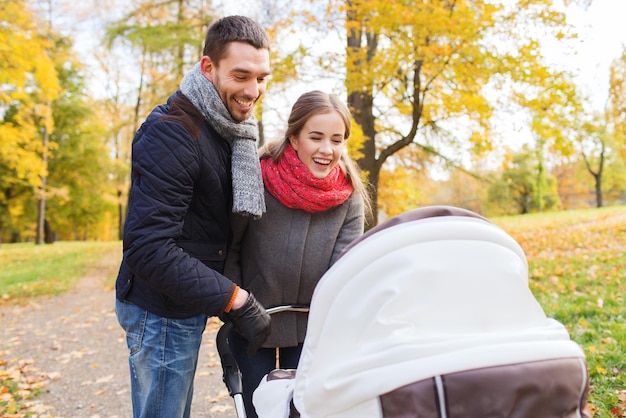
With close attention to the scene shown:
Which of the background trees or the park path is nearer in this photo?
the park path

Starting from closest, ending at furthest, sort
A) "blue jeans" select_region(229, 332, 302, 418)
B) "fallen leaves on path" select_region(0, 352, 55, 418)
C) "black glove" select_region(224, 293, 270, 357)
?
"black glove" select_region(224, 293, 270, 357) → "blue jeans" select_region(229, 332, 302, 418) → "fallen leaves on path" select_region(0, 352, 55, 418)

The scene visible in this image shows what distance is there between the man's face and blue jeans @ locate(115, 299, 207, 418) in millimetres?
861

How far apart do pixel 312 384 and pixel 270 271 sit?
3.02 feet

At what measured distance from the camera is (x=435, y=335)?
1.28 metres

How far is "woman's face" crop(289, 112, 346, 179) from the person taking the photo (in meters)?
2.22

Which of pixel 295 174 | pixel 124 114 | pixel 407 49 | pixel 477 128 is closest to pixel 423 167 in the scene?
pixel 477 128

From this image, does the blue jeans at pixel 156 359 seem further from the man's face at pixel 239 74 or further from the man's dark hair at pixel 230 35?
the man's dark hair at pixel 230 35

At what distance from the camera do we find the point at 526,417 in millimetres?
1232

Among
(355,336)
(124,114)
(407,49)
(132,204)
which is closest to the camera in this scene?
(355,336)

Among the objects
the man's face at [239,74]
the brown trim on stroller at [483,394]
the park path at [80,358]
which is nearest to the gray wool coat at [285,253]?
the man's face at [239,74]

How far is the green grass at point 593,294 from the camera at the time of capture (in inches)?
142

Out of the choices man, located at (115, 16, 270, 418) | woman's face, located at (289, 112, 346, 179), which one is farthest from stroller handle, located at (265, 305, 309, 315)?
woman's face, located at (289, 112, 346, 179)

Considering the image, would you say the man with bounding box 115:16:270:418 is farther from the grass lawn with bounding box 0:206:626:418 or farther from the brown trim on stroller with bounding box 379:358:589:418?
the grass lawn with bounding box 0:206:626:418

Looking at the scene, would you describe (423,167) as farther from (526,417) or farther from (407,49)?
(526,417)
